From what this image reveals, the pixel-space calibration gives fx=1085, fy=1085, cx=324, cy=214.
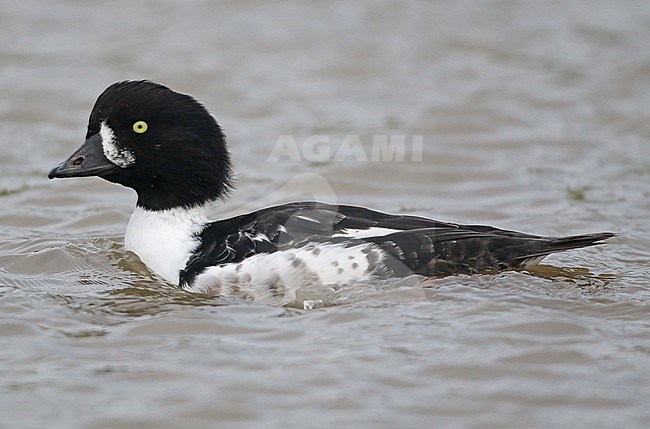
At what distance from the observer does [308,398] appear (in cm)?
583

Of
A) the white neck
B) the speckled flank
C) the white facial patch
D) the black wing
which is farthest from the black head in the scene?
the speckled flank

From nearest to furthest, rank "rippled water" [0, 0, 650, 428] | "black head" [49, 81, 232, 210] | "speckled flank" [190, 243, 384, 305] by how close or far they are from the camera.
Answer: "rippled water" [0, 0, 650, 428], "speckled flank" [190, 243, 384, 305], "black head" [49, 81, 232, 210]

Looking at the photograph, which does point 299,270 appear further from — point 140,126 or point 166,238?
point 140,126

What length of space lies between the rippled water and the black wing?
0.48ft

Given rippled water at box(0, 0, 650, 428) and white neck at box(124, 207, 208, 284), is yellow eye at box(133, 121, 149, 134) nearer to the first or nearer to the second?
white neck at box(124, 207, 208, 284)

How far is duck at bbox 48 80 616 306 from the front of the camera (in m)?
7.15

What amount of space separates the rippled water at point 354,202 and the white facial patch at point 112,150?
804 millimetres

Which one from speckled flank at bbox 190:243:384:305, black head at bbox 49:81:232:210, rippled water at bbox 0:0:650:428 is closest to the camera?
rippled water at bbox 0:0:650:428

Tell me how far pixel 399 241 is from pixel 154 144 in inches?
74.3

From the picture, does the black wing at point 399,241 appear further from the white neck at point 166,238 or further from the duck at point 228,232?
the white neck at point 166,238

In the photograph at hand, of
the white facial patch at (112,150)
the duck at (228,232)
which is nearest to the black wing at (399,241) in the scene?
the duck at (228,232)

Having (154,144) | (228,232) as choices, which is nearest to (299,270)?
(228,232)

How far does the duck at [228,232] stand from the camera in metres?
7.15

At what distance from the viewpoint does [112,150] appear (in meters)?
7.70
